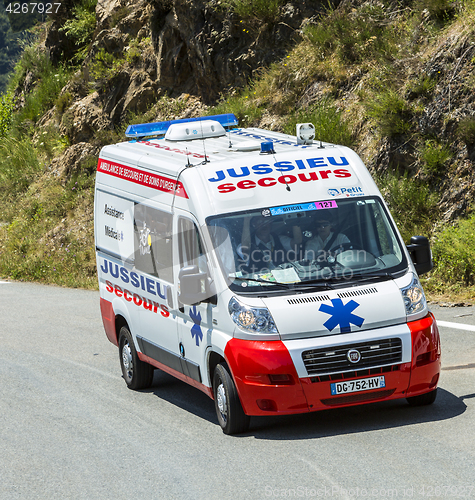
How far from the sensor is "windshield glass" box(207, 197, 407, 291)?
23.7ft

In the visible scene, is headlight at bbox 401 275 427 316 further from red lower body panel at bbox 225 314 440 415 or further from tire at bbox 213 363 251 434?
tire at bbox 213 363 251 434

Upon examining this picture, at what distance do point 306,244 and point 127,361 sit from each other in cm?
320

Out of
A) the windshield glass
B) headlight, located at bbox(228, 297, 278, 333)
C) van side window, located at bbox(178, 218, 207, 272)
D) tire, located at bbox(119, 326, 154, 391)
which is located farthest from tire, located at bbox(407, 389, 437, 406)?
tire, located at bbox(119, 326, 154, 391)

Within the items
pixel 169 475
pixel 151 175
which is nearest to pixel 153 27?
pixel 151 175

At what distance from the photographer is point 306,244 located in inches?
294

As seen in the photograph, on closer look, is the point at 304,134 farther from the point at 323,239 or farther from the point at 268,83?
the point at 268,83

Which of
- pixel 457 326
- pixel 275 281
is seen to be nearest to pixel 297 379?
pixel 275 281

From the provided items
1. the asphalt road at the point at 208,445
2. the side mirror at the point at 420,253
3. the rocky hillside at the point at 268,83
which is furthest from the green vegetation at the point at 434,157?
the side mirror at the point at 420,253

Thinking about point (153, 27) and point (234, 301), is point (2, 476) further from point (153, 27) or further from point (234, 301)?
point (153, 27)

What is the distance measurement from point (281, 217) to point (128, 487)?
2843 mm

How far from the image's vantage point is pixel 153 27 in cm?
2336

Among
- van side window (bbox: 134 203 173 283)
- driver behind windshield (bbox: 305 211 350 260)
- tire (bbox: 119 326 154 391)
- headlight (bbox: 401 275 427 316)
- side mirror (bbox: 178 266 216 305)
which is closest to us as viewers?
headlight (bbox: 401 275 427 316)

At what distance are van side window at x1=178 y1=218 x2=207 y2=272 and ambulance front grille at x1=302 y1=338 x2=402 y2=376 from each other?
1.39 meters

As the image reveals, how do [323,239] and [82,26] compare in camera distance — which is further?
[82,26]
